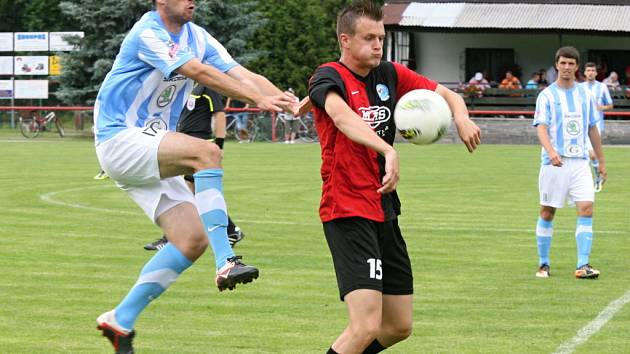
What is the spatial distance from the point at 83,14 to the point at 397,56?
40.2 ft

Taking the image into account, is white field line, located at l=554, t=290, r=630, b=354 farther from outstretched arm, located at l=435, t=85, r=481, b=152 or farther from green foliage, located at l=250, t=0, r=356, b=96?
green foliage, located at l=250, t=0, r=356, b=96

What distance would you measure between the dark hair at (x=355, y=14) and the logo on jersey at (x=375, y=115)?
1.31 ft

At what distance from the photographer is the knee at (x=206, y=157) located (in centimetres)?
778

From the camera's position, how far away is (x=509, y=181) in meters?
24.0

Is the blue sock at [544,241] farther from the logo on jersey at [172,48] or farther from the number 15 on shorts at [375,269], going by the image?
the number 15 on shorts at [375,269]

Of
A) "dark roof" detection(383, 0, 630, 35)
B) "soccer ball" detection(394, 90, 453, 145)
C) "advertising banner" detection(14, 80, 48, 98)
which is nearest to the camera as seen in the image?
"soccer ball" detection(394, 90, 453, 145)

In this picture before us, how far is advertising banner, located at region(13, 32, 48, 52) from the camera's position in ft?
167

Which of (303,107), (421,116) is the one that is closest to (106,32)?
(303,107)

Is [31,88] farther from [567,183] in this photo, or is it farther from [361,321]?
[361,321]

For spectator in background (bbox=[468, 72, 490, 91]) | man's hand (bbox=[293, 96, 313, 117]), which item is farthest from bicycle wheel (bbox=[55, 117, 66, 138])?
man's hand (bbox=[293, 96, 313, 117])

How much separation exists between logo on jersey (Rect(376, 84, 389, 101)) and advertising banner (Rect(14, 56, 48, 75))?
45.6m

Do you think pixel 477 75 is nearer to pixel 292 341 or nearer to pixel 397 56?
pixel 397 56

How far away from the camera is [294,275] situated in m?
11.9

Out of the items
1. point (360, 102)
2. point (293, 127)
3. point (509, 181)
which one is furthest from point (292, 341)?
point (293, 127)
